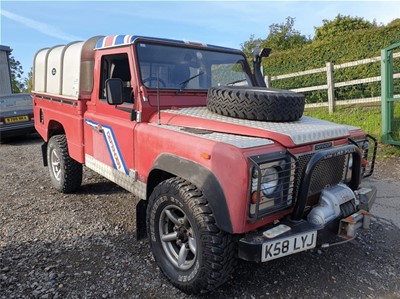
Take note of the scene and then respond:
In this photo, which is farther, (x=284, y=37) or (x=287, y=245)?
(x=284, y=37)

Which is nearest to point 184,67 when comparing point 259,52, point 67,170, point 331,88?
point 259,52

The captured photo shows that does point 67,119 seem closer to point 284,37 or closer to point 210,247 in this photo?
point 210,247

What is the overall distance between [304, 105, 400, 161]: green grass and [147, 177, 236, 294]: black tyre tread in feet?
16.8

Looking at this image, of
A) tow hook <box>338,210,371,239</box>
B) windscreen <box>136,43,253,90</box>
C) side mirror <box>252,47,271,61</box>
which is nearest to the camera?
tow hook <box>338,210,371,239</box>

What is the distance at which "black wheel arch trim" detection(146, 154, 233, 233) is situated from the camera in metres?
2.19

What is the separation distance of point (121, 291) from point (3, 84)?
15.7 meters

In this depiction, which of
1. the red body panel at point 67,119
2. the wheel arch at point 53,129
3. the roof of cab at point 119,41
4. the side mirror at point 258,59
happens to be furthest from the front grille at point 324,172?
the wheel arch at point 53,129

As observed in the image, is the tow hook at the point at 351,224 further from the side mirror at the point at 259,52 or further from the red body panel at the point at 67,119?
the red body panel at the point at 67,119

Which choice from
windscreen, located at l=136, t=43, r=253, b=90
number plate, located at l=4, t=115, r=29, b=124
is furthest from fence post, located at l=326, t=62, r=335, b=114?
number plate, located at l=4, t=115, r=29, b=124

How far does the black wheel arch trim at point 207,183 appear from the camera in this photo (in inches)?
86.1

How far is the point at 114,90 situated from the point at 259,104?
136 cm

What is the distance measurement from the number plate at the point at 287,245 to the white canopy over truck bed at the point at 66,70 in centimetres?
289

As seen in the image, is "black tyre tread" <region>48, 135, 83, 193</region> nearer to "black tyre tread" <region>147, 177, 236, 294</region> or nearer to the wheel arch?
the wheel arch

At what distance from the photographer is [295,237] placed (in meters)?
2.26
